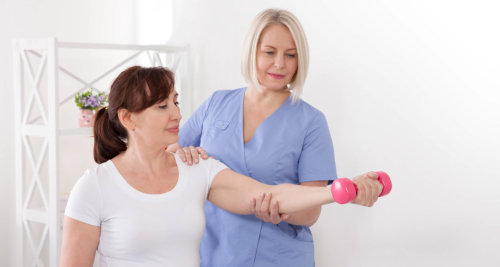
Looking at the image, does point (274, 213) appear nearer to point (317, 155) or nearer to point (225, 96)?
point (317, 155)

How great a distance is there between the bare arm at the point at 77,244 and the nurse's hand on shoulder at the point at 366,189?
25.0 inches

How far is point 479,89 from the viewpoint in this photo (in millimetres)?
1856

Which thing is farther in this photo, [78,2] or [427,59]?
[78,2]

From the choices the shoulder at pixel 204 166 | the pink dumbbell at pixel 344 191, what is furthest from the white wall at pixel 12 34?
the pink dumbbell at pixel 344 191

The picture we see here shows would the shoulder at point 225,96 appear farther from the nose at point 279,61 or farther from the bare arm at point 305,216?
the bare arm at point 305,216

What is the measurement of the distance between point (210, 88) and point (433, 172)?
1394 mm

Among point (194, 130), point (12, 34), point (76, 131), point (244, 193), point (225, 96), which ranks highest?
point (12, 34)

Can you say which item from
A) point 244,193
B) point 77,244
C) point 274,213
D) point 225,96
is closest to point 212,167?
point 244,193

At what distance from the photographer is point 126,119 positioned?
4.98ft

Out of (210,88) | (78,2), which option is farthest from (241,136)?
(78,2)

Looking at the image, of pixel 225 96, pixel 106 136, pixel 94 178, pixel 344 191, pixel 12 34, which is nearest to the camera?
pixel 344 191

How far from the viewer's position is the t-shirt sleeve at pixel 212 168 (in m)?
1.62

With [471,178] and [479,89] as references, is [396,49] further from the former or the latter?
[471,178]

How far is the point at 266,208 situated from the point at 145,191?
0.32 m
